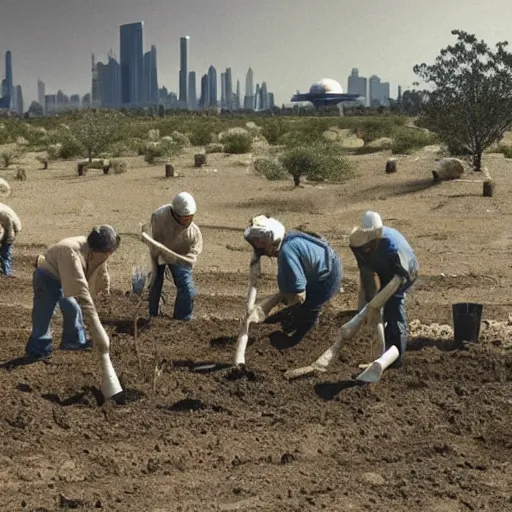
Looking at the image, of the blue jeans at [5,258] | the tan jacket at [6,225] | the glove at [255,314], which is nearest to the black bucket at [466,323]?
the glove at [255,314]

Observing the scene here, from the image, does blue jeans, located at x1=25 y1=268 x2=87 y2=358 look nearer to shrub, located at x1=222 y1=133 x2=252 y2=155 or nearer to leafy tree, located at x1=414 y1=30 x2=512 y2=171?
leafy tree, located at x1=414 y1=30 x2=512 y2=171

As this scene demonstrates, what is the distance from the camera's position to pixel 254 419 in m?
6.40

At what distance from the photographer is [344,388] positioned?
6934mm

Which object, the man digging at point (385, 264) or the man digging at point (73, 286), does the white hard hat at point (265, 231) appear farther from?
the man digging at point (73, 286)

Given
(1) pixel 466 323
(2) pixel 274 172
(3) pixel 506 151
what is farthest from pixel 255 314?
(3) pixel 506 151

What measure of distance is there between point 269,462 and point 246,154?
25242mm

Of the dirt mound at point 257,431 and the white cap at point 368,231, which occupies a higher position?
the white cap at point 368,231

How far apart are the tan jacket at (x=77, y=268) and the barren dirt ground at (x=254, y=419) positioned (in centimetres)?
71

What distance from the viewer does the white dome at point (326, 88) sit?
416 feet

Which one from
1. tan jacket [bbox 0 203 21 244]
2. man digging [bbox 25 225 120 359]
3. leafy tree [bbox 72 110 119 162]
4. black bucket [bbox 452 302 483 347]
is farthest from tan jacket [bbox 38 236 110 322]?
leafy tree [bbox 72 110 119 162]

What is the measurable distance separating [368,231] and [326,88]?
123139 mm

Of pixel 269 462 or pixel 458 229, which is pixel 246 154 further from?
pixel 269 462

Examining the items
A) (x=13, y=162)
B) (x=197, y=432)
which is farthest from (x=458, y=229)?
(x=13, y=162)

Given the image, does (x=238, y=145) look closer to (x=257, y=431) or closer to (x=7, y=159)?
(x=7, y=159)
